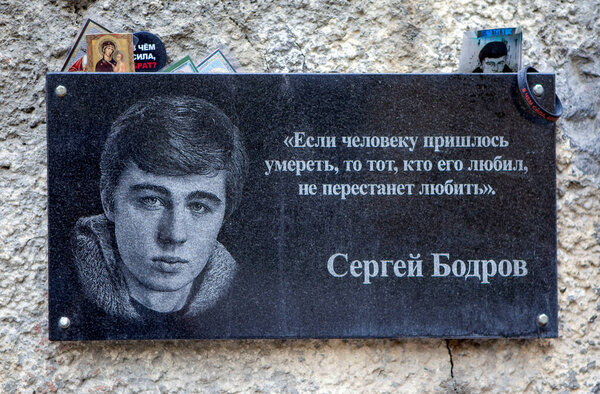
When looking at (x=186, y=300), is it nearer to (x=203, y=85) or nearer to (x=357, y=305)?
(x=357, y=305)

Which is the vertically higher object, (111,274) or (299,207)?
(299,207)

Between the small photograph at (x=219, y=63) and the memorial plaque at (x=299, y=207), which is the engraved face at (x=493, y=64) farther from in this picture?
the small photograph at (x=219, y=63)

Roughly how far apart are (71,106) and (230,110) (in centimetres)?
50

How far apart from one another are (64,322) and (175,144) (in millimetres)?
645

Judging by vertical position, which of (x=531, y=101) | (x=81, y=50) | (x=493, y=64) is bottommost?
(x=531, y=101)

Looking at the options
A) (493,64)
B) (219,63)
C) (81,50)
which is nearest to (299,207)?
(219,63)

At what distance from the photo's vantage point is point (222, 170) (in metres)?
1.89

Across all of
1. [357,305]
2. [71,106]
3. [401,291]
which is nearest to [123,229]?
[71,106]

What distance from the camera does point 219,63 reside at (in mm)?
1988

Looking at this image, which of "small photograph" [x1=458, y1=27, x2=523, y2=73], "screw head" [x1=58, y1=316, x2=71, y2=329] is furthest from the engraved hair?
"small photograph" [x1=458, y1=27, x2=523, y2=73]

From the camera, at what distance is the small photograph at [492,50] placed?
74.4 inches

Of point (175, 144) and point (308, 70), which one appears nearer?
→ point (175, 144)

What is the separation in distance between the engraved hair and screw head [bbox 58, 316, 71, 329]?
1.20ft

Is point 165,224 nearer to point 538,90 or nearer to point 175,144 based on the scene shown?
point 175,144
